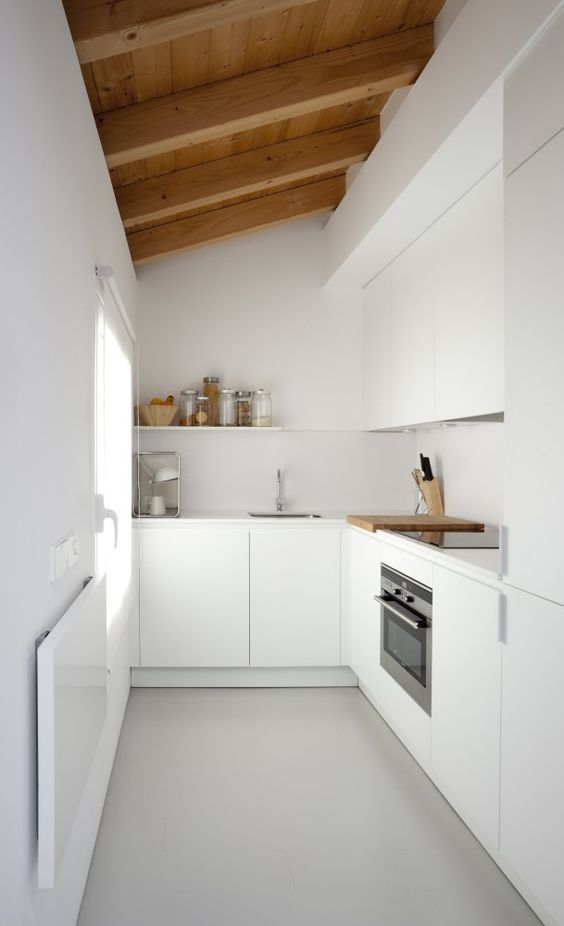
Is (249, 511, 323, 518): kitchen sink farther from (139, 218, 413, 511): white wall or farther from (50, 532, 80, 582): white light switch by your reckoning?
(50, 532, 80, 582): white light switch

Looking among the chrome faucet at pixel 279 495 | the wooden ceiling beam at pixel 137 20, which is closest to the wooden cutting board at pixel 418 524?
the chrome faucet at pixel 279 495

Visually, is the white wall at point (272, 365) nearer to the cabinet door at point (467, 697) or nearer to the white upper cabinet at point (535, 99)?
the cabinet door at point (467, 697)

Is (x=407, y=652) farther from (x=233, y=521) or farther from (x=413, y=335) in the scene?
(x=413, y=335)

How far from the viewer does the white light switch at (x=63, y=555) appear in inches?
62.4

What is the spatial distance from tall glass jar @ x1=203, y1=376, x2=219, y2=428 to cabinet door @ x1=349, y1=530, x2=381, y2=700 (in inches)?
45.9

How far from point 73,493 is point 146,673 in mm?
2563

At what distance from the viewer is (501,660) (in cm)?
220

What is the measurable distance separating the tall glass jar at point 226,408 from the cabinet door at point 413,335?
3.39ft

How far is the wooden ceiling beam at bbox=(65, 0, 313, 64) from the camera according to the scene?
208 cm

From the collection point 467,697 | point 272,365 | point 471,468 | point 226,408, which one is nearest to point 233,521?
point 226,408

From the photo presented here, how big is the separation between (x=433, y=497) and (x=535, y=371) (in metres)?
2.20

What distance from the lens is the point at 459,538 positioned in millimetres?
3070

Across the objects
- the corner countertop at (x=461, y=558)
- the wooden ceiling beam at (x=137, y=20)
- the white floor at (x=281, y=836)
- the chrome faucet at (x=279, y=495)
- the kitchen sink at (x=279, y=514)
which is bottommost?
the white floor at (x=281, y=836)

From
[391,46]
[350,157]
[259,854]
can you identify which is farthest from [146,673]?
[391,46]
